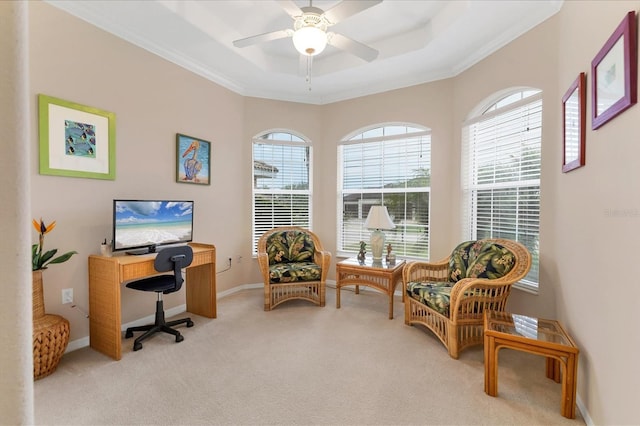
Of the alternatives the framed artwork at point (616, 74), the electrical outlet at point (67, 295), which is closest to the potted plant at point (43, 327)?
the electrical outlet at point (67, 295)

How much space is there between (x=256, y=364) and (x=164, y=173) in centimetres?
221

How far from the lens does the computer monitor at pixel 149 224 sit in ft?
8.46

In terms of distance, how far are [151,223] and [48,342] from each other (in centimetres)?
114

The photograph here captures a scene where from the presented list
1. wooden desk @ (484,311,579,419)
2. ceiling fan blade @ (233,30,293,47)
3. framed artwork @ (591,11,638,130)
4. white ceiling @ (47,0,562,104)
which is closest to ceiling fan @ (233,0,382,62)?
ceiling fan blade @ (233,30,293,47)

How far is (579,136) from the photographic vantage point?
6.25 feet

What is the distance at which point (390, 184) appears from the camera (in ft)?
13.8

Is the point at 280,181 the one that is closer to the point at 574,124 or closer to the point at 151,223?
the point at 151,223

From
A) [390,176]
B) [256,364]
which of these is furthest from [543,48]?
[256,364]

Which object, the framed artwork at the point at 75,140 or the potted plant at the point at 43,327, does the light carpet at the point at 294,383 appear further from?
the framed artwork at the point at 75,140

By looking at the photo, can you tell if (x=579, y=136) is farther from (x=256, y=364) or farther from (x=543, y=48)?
(x=256, y=364)

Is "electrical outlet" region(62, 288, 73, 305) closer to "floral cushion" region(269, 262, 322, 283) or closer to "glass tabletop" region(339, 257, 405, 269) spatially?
"floral cushion" region(269, 262, 322, 283)

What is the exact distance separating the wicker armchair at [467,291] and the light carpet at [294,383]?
0.53ft

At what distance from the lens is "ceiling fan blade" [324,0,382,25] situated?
1964 millimetres

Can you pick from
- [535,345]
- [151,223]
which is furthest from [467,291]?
[151,223]
